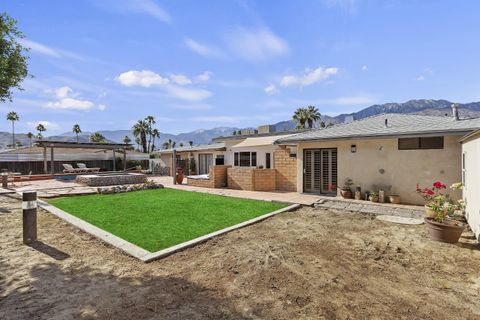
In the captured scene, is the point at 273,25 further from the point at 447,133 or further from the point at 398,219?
the point at 398,219

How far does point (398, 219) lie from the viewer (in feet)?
36.9

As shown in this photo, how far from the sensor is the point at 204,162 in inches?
1412

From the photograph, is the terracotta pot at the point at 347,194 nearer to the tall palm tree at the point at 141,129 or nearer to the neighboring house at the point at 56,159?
the neighboring house at the point at 56,159

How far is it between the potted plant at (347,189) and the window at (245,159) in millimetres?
12699

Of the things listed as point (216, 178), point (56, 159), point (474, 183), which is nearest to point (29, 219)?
point (216, 178)

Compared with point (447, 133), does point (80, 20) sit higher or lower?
higher

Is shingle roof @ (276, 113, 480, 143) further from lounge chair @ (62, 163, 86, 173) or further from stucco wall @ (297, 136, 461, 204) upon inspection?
lounge chair @ (62, 163, 86, 173)

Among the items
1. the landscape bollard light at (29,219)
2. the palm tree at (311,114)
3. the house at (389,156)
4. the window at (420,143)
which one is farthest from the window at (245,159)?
the palm tree at (311,114)

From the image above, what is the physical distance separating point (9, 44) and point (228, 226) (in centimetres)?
1345

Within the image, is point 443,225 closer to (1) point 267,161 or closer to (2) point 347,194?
(2) point 347,194

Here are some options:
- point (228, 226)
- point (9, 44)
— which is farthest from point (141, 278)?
point (9, 44)

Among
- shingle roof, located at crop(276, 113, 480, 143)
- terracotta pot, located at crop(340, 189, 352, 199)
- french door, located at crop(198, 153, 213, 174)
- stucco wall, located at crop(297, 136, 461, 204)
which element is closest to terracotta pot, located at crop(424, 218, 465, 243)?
shingle roof, located at crop(276, 113, 480, 143)

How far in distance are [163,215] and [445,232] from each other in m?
11.1

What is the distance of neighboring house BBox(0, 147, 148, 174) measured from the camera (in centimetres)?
3688
